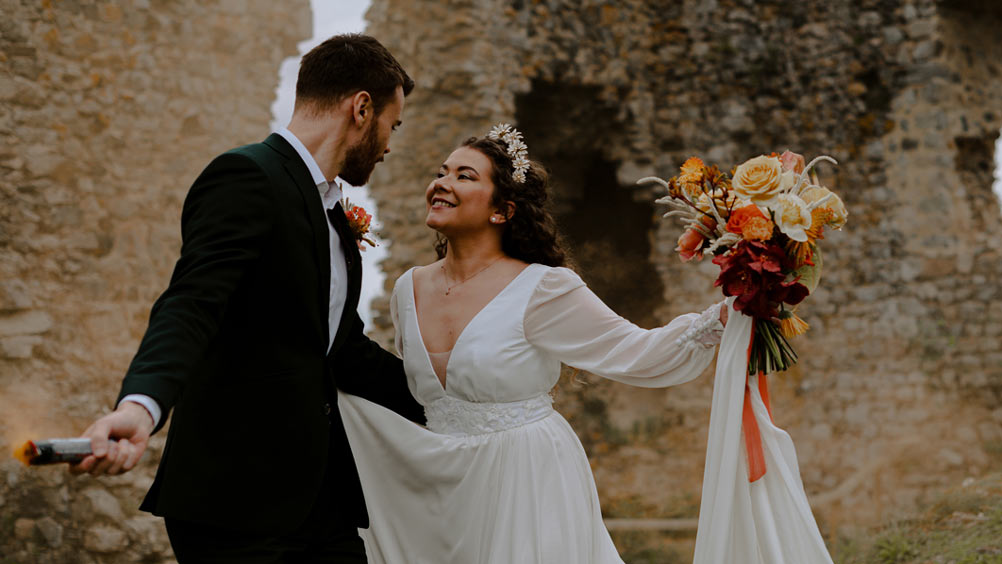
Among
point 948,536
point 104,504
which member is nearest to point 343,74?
point 104,504

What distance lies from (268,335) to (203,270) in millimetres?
326

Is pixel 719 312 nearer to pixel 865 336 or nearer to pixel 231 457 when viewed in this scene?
pixel 231 457

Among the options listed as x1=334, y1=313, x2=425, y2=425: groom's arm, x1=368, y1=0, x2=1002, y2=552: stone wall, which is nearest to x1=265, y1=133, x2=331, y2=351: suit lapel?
x1=334, y1=313, x2=425, y2=425: groom's arm

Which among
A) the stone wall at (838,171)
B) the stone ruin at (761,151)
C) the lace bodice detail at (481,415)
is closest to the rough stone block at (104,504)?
the stone ruin at (761,151)

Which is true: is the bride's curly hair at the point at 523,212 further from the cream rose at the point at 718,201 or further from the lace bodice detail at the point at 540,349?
the cream rose at the point at 718,201

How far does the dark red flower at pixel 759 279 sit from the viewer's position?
2.91 meters

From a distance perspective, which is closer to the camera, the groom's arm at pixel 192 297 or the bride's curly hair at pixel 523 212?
the groom's arm at pixel 192 297

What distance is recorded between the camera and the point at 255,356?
2.39 meters

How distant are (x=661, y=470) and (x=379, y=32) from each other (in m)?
5.09

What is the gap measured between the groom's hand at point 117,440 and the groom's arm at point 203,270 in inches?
2.0

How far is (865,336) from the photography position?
9008mm

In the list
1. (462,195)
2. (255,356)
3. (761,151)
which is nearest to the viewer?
(255,356)

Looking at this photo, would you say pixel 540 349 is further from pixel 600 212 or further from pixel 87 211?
pixel 600 212

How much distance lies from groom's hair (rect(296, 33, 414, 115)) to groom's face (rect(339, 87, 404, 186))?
3 centimetres
